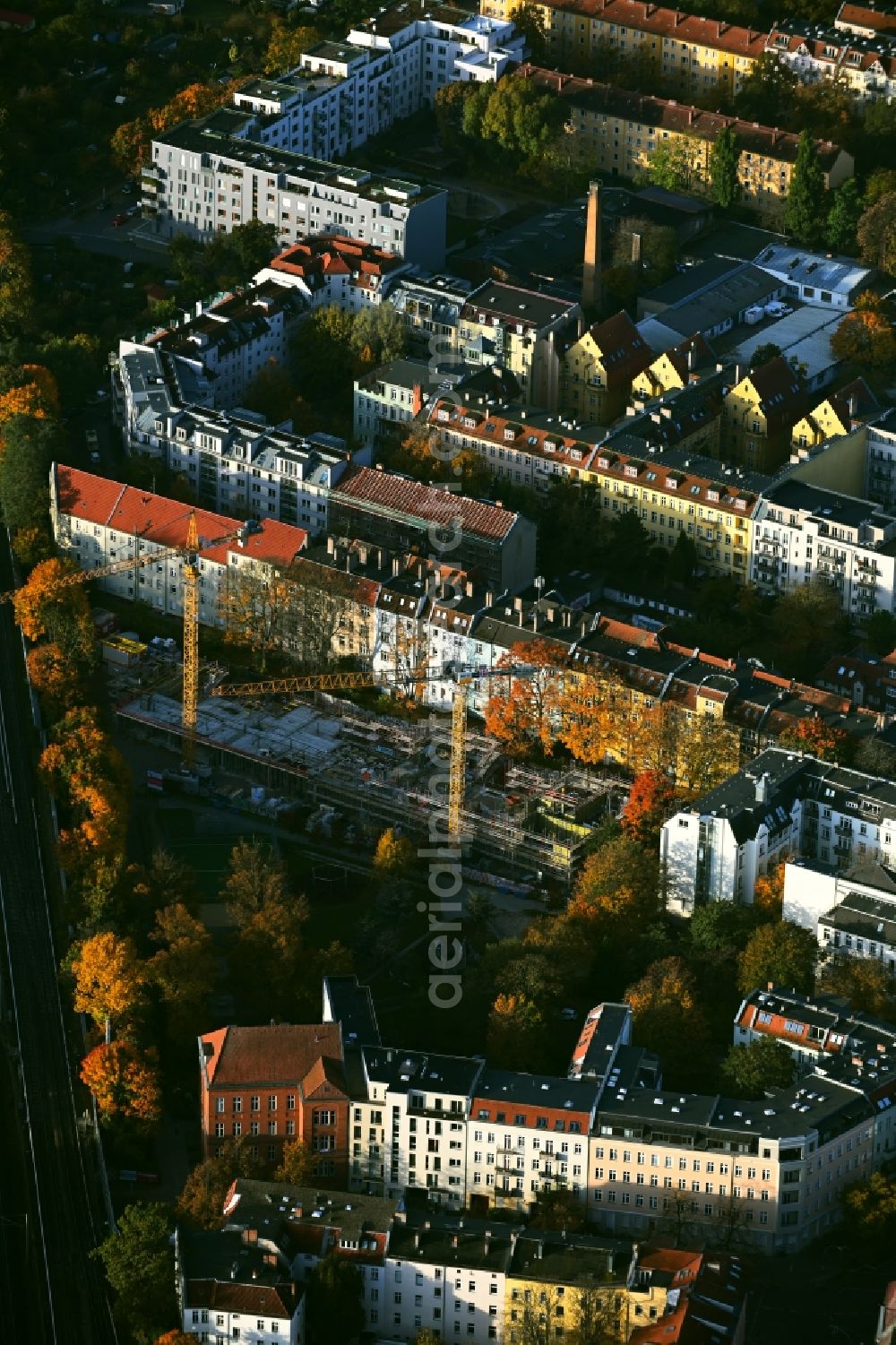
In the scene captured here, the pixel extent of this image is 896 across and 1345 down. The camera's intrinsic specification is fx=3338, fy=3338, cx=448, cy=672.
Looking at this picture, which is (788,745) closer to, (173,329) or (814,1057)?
(814,1057)

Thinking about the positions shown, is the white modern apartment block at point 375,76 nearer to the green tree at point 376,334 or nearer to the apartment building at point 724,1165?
the green tree at point 376,334

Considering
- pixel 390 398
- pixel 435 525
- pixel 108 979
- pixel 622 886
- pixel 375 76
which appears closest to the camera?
pixel 108 979

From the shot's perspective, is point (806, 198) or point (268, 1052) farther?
point (806, 198)

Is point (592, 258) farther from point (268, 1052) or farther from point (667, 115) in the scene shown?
point (268, 1052)

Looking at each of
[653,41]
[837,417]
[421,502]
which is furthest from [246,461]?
[653,41]

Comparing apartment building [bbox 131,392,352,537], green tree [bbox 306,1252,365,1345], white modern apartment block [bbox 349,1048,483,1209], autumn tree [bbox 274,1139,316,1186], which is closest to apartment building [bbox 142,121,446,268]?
apartment building [bbox 131,392,352,537]
